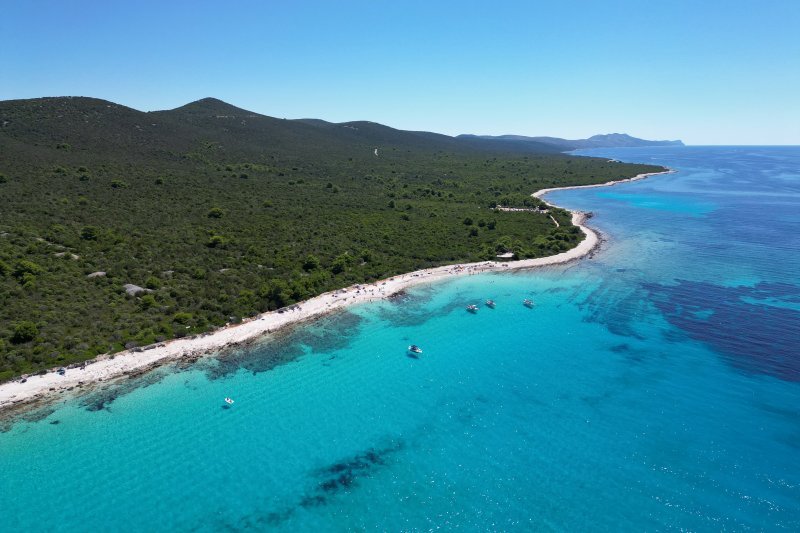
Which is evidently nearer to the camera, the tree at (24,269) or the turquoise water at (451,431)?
the turquoise water at (451,431)

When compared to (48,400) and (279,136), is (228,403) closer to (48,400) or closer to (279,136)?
(48,400)

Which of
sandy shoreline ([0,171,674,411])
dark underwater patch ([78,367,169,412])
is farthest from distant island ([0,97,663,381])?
dark underwater patch ([78,367,169,412])

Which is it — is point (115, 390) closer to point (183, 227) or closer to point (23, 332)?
point (23, 332)

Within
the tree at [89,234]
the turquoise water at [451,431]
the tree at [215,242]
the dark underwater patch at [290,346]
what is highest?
the tree at [89,234]

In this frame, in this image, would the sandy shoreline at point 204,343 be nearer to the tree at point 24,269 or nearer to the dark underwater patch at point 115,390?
the dark underwater patch at point 115,390

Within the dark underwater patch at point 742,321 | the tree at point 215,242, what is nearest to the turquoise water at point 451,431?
the dark underwater patch at point 742,321

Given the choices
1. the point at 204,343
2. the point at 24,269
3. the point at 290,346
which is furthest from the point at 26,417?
the point at 24,269

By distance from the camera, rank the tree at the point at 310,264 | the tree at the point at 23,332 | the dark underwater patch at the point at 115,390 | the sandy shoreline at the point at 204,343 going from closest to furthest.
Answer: the dark underwater patch at the point at 115,390 → the sandy shoreline at the point at 204,343 → the tree at the point at 23,332 → the tree at the point at 310,264
